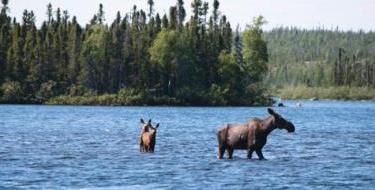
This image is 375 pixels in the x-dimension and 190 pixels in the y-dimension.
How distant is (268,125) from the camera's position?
40219mm

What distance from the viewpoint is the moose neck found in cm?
4006

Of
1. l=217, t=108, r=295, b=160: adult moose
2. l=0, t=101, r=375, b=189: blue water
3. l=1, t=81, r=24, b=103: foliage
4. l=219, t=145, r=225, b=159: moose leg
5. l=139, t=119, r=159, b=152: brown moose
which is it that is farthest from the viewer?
l=1, t=81, r=24, b=103: foliage

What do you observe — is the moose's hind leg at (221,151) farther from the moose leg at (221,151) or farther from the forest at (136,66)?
the forest at (136,66)

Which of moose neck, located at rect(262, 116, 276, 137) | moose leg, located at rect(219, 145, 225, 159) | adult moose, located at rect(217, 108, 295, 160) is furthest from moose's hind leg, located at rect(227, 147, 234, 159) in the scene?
moose neck, located at rect(262, 116, 276, 137)

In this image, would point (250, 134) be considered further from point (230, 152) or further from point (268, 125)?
point (230, 152)

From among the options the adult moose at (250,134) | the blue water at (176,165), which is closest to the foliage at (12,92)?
the blue water at (176,165)

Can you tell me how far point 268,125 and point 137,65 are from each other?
424 feet

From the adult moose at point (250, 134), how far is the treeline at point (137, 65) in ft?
392

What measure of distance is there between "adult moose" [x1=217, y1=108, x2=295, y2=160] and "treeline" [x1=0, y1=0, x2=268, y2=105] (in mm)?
119429

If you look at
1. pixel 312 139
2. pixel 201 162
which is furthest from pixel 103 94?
pixel 201 162

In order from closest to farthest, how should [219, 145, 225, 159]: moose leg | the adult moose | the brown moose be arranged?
1. the adult moose
2. [219, 145, 225, 159]: moose leg
3. the brown moose

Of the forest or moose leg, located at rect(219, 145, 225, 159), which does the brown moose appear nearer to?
moose leg, located at rect(219, 145, 225, 159)

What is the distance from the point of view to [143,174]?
3450cm

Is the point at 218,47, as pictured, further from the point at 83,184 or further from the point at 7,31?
the point at 83,184
